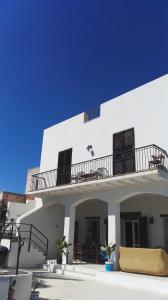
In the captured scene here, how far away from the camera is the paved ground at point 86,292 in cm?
758

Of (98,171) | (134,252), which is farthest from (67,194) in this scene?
(134,252)

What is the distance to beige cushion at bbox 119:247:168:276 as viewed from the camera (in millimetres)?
9859

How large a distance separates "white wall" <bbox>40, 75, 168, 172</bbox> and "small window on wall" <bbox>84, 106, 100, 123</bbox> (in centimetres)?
27

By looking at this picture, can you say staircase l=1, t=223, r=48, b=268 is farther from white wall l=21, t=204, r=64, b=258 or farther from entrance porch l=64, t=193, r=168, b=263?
entrance porch l=64, t=193, r=168, b=263

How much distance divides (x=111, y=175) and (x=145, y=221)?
10.0 ft

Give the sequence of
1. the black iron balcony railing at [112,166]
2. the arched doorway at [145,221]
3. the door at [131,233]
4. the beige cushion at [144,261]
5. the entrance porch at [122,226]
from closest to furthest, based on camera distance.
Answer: the beige cushion at [144,261] < the black iron balcony railing at [112,166] < the entrance porch at [122,226] < the arched doorway at [145,221] < the door at [131,233]

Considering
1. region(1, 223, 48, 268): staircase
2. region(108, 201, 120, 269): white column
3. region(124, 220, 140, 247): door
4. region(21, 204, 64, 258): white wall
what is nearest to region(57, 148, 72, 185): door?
region(21, 204, 64, 258): white wall

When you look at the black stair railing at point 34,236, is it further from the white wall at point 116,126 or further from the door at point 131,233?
the door at point 131,233

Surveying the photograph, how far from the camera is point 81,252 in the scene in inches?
587

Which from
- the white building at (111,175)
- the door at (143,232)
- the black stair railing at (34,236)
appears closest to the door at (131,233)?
the white building at (111,175)

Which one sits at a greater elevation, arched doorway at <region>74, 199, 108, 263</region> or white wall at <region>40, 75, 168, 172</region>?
white wall at <region>40, 75, 168, 172</region>

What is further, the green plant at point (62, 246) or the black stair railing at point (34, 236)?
the black stair railing at point (34, 236)

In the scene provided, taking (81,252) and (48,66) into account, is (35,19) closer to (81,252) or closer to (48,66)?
(48,66)

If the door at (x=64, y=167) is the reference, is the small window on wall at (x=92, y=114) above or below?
above
